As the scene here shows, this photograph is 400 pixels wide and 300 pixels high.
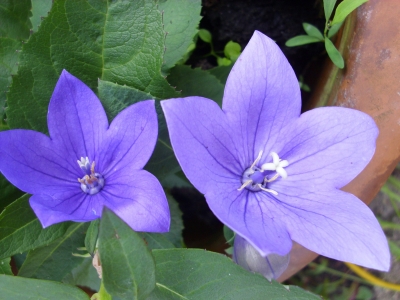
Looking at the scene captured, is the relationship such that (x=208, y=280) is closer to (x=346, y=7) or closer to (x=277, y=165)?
(x=277, y=165)

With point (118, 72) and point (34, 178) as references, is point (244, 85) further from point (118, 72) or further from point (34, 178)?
point (34, 178)

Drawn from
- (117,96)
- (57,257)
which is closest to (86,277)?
(57,257)

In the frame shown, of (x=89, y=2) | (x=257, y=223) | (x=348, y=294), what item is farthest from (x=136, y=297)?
(x=348, y=294)

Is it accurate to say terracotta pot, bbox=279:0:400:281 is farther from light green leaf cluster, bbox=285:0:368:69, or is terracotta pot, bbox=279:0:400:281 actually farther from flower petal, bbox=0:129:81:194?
flower petal, bbox=0:129:81:194

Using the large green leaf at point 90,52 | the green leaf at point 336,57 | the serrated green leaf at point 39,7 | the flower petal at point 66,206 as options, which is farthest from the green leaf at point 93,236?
the green leaf at point 336,57

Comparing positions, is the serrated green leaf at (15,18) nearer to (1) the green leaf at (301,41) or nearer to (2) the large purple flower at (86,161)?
(2) the large purple flower at (86,161)

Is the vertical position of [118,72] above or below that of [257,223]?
above
